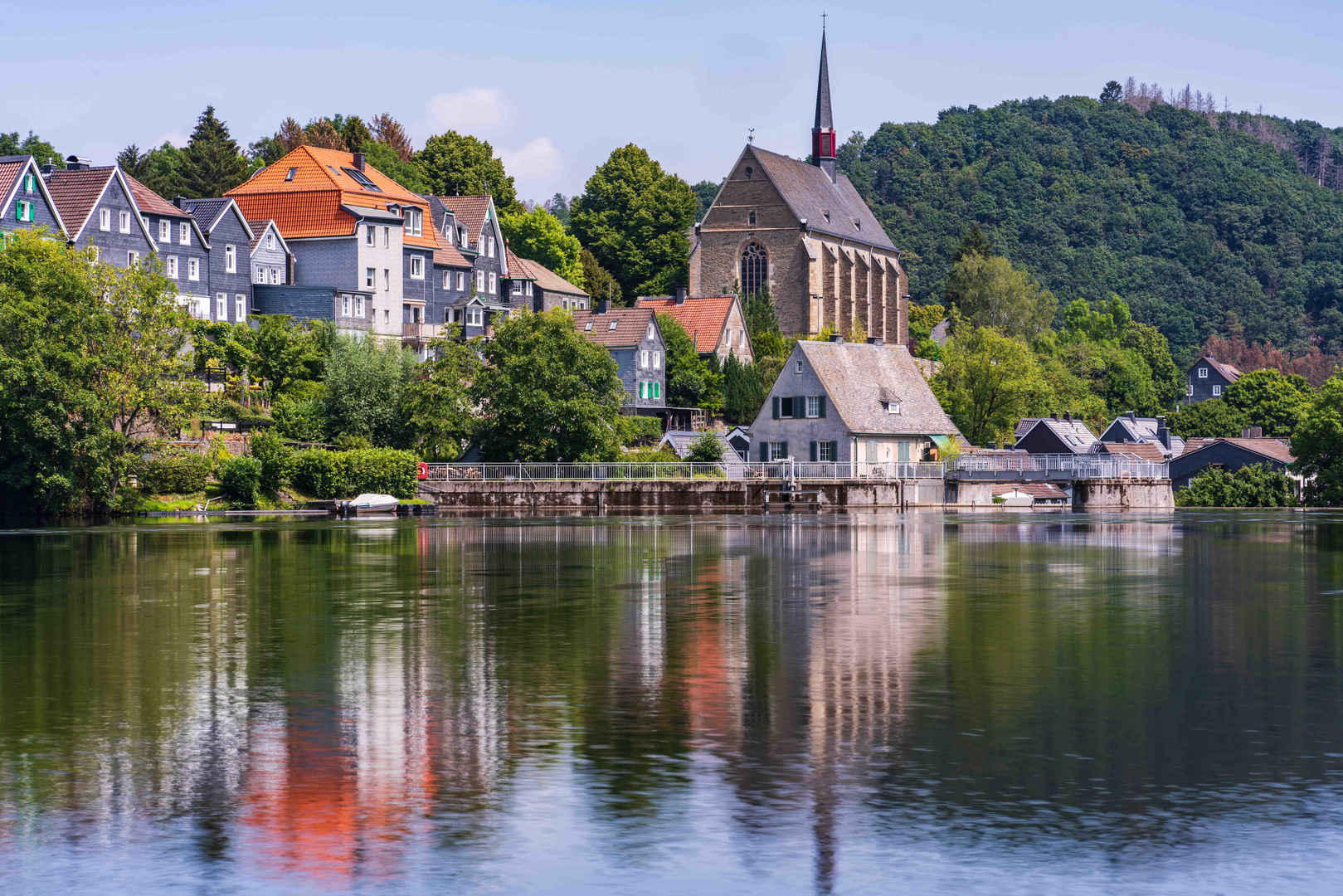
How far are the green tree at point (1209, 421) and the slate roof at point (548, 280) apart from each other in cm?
6038

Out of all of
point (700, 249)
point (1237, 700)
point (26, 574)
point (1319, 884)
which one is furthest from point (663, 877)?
point (700, 249)

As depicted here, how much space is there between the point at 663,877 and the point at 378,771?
440 cm

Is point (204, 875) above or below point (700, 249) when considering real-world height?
below

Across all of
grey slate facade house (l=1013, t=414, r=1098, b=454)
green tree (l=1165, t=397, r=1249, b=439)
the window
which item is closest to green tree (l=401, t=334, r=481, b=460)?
the window

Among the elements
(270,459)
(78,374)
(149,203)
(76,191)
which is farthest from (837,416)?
(76,191)

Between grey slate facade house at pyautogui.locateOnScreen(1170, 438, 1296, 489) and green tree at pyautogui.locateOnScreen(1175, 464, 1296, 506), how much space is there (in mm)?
4017

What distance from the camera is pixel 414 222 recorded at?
103938mm

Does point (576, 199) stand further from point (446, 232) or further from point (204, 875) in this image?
point (204, 875)

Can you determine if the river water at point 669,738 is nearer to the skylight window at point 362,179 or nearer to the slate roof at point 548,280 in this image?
the skylight window at point 362,179

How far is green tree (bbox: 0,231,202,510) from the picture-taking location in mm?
67312

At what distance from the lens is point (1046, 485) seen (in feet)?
363

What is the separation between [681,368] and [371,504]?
1537 inches

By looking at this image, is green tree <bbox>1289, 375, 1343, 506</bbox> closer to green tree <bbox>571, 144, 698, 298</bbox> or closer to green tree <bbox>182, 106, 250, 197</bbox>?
green tree <bbox>571, 144, 698, 298</bbox>

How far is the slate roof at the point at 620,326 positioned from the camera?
4087 inches
